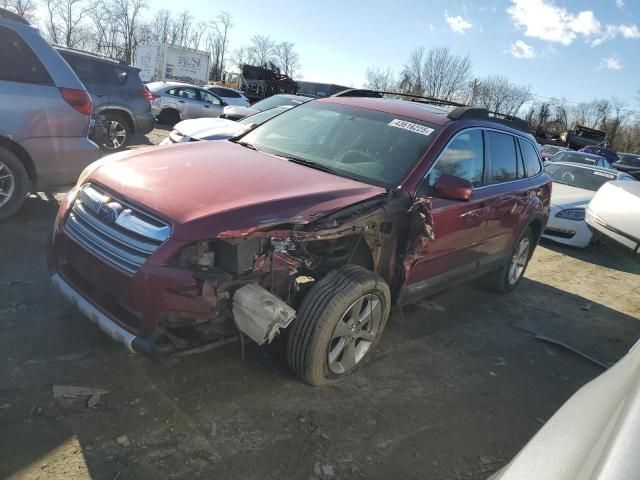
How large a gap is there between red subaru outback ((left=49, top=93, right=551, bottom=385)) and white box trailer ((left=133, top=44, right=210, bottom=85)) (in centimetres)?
2779

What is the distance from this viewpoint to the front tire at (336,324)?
2.98 metres

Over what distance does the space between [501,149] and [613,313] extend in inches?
102

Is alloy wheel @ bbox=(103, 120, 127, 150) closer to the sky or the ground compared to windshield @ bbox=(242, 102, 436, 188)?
closer to the ground

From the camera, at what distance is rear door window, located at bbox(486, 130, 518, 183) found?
461 centimetres

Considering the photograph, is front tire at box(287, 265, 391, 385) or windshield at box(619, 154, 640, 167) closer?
front tire at box(287, 265, 391, 385)

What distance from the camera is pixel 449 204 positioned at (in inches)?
150

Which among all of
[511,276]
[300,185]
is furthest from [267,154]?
[511,276]

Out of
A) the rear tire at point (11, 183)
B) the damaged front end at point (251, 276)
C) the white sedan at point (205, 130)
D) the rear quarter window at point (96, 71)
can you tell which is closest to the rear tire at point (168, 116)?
the rear quarter window at point (96, 71)

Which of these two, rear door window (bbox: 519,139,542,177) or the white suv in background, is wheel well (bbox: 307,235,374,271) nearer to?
rear door window (bbox: 519,139,542,177)

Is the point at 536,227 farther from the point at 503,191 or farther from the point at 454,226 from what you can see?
the point at 454,226

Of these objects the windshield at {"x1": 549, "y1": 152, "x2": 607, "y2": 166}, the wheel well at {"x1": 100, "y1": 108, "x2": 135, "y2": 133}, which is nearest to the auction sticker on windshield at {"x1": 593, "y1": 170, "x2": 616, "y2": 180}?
the windshield at {"x1": 549, "y1": 152, "x2": 607, "y2": 166}

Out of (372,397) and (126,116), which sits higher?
(126,116)

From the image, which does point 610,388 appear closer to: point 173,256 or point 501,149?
point 173,256

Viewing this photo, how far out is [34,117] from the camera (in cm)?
478
